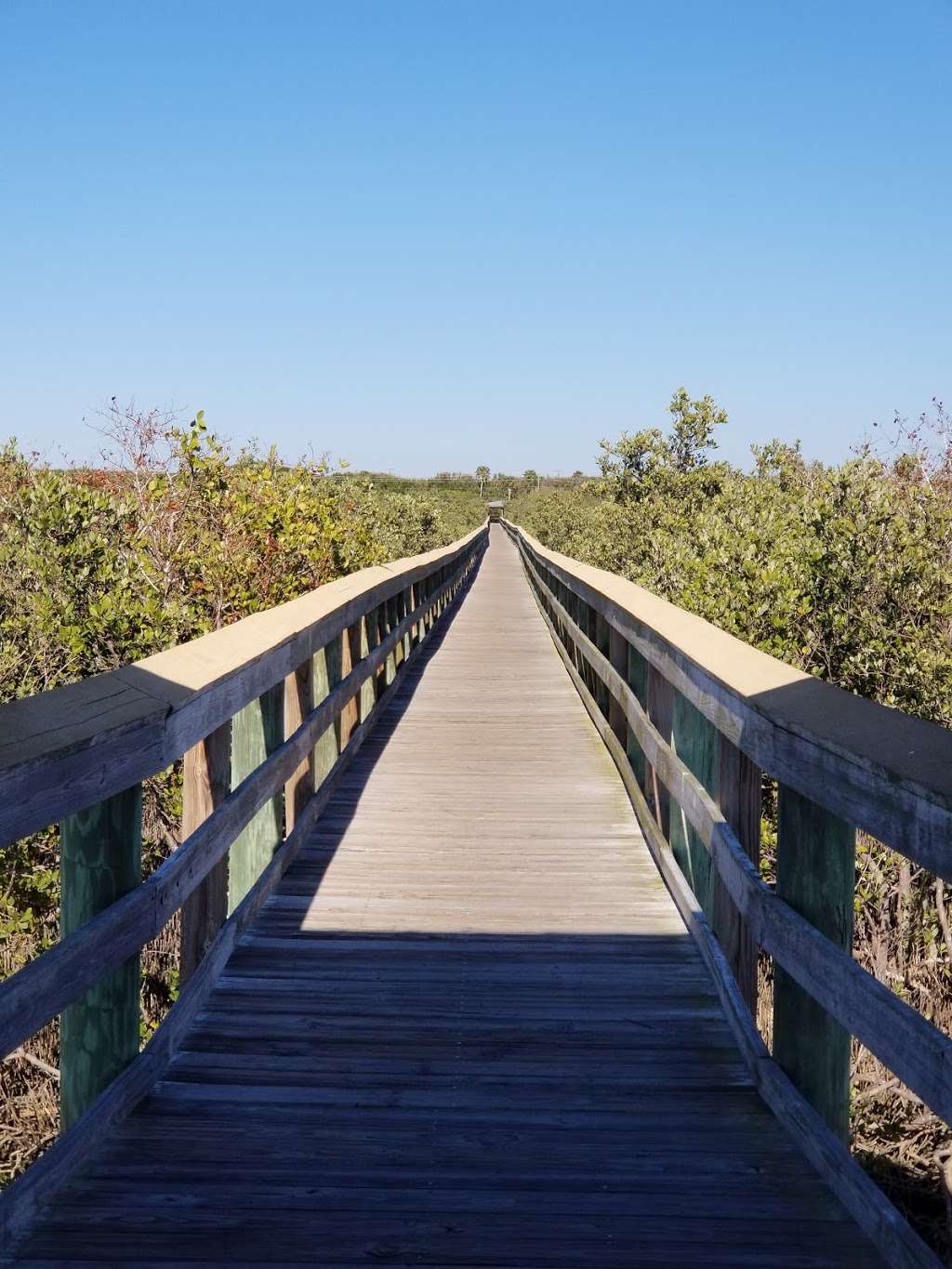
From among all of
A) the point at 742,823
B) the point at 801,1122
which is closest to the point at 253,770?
the point at 742,823

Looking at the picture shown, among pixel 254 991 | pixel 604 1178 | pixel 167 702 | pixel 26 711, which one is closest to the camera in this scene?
pixel 26 711

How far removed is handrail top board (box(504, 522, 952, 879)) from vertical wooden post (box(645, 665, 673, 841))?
0.75m

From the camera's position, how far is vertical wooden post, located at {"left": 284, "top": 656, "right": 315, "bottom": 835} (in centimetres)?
514

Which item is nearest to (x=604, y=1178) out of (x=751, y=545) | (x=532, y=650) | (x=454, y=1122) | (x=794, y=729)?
(x=454, y=1122)

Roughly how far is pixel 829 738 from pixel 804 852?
47cm

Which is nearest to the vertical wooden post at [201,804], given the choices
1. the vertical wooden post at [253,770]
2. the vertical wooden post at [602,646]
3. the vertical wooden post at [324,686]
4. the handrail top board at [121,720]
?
the handrail top board at [121,720]

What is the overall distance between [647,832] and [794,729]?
9.17ft

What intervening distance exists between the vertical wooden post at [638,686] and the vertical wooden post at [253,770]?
1932mm

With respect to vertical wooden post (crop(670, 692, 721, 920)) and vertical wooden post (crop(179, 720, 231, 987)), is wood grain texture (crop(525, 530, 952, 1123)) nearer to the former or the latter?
vertical wooden post (crop(670, 692, 721, 920))

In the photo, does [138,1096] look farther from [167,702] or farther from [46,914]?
[46,914]

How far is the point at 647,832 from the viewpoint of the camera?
5230 mm

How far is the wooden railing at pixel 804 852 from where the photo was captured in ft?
6.32

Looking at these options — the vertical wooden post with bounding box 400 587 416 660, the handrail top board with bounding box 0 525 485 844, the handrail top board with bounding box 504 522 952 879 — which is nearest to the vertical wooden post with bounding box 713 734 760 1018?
the handrail top board with bounding box 504 522 952 879

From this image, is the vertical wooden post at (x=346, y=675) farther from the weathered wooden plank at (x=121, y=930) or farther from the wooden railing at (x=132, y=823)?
the weathered wooden plank at (x=121, y=930)
